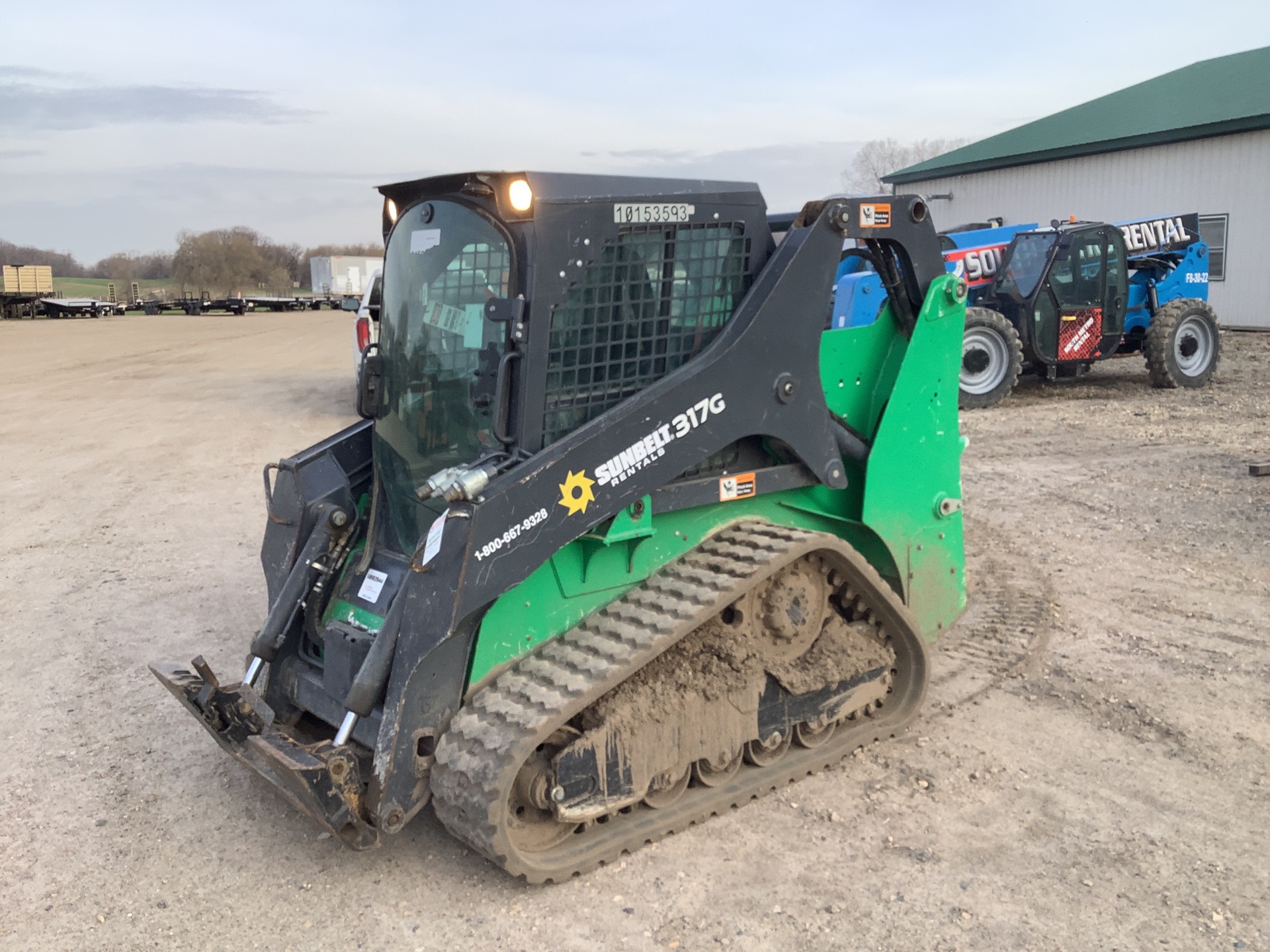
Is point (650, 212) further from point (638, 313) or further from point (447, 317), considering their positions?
point (447, 317)

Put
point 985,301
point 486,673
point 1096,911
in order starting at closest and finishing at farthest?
1. point 1096,911
2. point 486,673
3. point 985,301

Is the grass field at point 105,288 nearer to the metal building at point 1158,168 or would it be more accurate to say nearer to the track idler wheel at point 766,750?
the metal building at point 1158,168

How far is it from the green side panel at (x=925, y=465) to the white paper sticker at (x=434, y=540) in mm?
1971

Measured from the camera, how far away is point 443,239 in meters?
4.01

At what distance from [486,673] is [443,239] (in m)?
1.59

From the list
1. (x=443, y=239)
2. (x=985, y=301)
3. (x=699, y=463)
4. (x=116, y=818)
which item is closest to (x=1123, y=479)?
(x=985, y=301)

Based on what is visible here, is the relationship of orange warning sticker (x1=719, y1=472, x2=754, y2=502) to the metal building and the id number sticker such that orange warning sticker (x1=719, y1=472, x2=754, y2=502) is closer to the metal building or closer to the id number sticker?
the id number sticker

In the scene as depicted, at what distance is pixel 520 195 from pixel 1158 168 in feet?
72.2

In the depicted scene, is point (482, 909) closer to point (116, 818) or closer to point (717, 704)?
point (717, 704)

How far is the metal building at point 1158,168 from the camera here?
67.0 feet

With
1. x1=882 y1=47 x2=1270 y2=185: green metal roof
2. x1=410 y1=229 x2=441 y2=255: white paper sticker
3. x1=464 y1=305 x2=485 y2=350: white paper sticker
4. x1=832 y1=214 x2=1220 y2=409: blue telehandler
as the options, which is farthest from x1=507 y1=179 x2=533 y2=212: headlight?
x1=882 y1=47 x2=1270 y2=185: green metal roof

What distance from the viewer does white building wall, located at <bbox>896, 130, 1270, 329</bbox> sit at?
20328mm

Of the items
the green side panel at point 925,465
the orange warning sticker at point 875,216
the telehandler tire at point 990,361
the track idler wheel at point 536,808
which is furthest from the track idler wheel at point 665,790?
the telehandler tire at point 990,361

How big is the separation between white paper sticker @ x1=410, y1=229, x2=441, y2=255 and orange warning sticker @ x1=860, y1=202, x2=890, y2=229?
167cm
